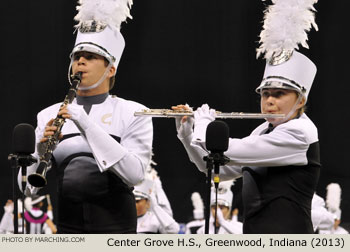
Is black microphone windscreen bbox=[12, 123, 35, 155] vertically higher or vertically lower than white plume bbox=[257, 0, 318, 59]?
lower

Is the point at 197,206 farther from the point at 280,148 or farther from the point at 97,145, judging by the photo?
the point at 97,145

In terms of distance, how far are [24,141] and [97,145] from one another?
14.2 inches

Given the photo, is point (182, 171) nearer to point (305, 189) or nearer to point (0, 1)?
point (0, 1)

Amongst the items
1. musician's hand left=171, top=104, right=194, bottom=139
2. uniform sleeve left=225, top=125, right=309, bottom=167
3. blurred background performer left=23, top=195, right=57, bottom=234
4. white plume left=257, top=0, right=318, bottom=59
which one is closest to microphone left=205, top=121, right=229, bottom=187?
uniform sleeve left=225, top=125, right=309, bottom=167

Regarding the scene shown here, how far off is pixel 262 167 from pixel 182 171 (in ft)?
21.1

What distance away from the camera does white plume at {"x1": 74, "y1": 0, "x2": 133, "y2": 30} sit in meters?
3.79

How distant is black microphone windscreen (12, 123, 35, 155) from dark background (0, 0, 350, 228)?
5737 mm

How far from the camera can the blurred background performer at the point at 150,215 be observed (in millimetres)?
8016

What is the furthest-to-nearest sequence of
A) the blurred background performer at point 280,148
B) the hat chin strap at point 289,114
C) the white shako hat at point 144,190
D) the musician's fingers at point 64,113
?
the white shako hat at point 144,190, the hat chin strap at point 289,114, the blurred background performer at point 280,148, the musician's fingers at point 64,113

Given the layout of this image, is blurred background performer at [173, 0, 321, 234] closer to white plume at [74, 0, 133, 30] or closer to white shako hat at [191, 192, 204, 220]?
white plume at [74, 0, 133, 30]

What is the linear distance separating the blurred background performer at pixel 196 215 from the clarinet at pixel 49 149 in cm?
696

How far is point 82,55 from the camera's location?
3.74 m

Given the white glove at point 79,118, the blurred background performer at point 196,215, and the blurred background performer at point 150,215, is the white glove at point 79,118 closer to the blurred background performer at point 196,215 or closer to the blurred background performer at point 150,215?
the blurred background performer at point 150,215

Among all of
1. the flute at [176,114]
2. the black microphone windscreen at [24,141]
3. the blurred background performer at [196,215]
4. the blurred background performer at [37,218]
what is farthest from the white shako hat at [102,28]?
the blurred background performer at [37,218]
